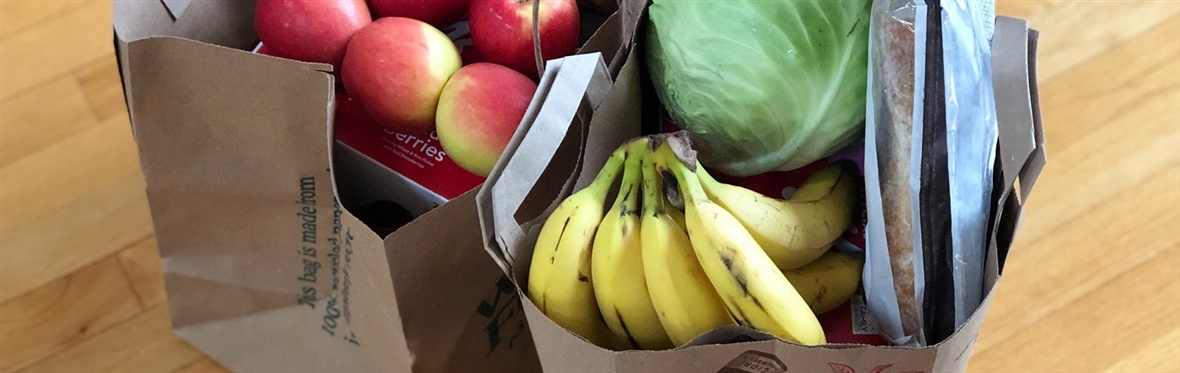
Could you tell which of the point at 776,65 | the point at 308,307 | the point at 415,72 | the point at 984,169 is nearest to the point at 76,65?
the point at 308,307

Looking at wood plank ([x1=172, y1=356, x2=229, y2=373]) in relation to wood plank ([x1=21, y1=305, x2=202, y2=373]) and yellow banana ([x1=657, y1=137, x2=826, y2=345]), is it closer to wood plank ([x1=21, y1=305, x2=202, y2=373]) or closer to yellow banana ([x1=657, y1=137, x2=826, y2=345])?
wood plank ([x1=21, y1=305, x2=202, y2=373])

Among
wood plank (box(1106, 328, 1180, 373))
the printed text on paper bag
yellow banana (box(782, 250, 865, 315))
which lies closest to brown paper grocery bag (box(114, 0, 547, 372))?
the printed text on paper bag

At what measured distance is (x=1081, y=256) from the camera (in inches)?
37.6

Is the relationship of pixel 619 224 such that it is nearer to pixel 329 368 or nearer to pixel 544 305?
pixel 544 305

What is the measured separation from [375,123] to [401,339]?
187mm

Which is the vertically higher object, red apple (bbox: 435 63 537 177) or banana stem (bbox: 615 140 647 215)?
banana stem (bbox: 615 140 647 215)

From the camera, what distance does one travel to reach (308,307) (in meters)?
0.88

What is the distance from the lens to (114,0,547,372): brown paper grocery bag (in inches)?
27.2

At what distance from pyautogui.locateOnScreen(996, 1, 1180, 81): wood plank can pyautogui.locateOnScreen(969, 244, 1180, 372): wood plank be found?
0.27 metres

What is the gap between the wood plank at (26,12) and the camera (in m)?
1.18

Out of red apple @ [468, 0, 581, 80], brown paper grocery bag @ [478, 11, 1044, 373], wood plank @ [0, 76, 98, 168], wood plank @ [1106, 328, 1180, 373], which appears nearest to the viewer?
brown paper grocery bag @ [478, 11, 1044, 373]

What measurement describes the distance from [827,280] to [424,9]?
1.39 ft

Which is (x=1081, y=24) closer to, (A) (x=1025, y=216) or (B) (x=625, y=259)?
(A) (x=1025, y=216)

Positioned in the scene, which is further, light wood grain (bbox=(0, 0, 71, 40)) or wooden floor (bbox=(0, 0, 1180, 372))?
light wood grain (bbox=(0, 0, 71, 40))
